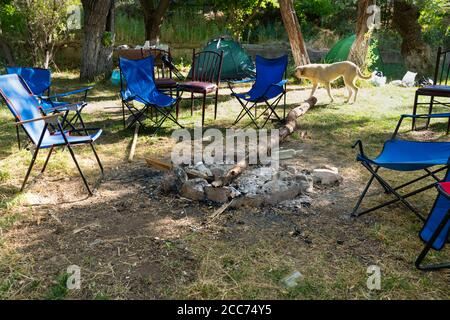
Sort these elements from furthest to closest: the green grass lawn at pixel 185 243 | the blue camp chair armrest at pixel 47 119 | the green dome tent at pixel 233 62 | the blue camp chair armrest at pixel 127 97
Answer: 1. the green dome tent at pixel 233 62
2. the blue camp chair armrest at pixel 127 97
3. the blue camp chair armrest at pixel 47 119
4. the green grass lawn at pixel 185 243

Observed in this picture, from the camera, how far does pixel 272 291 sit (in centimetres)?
224

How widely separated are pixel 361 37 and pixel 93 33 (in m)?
5.49

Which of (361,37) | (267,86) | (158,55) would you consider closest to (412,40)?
(361,37)

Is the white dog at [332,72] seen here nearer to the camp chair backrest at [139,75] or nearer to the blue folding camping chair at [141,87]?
the blue folding camping chair at [141,87]

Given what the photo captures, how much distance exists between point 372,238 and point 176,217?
1386 millimetres

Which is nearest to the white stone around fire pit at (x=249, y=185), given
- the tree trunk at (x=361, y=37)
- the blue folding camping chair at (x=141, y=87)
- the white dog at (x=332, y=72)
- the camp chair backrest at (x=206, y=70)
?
the blue folding camping chair at (x=141, y=87)

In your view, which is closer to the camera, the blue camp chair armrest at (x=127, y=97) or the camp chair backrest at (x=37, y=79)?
the blue camp chair armrest at (x=127, y=97)

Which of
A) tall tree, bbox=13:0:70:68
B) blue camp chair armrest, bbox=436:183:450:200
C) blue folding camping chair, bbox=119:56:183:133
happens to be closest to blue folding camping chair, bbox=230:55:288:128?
blue folding camping chair, bbox=119:56:183:133

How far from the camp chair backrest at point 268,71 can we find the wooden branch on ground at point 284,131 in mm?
514

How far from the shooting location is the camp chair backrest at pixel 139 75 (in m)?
5.17

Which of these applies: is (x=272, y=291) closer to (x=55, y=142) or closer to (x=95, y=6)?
(x=55, y=142)

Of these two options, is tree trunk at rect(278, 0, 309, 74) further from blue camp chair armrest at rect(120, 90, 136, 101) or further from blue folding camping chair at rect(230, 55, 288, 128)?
blue camp chair armrest at rect(120, 90, 136, 101)

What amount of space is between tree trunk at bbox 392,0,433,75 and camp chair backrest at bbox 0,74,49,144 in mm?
11954

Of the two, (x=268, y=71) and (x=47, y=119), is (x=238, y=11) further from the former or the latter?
(x=47, y=119)
